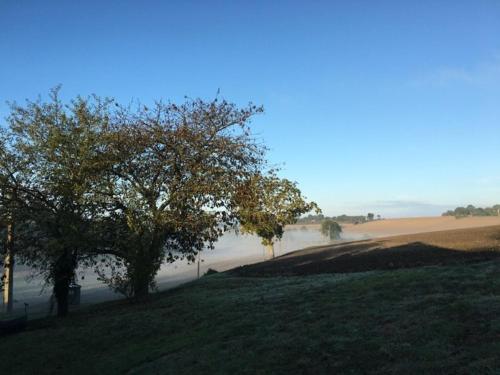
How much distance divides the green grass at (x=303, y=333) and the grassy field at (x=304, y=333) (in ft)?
0.07

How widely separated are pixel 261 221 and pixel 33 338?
740 cm

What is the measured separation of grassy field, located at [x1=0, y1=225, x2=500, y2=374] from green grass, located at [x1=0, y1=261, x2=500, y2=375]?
0.02 metres

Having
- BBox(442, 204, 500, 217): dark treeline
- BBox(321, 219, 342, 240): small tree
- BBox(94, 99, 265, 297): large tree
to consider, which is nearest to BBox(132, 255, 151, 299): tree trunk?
BBox(94, 99, 265, 297): large tree

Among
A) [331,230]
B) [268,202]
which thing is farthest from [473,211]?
[268,202]

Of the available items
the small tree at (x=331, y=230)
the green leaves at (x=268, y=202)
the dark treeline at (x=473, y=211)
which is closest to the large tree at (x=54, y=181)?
the green leaves at (x=268, y=202)

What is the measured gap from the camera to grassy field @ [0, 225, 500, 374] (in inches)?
234

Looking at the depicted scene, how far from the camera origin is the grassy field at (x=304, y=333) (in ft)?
19.5

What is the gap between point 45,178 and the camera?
15547mm

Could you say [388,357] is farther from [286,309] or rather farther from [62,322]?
[62,322]

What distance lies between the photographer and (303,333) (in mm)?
7652

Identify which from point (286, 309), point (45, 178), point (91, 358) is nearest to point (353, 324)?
point (286, 309)

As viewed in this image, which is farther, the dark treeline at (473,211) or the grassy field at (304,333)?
the dark treeline at (473,211)

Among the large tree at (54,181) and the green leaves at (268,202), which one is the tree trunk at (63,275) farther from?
the green leaves at (268,202)

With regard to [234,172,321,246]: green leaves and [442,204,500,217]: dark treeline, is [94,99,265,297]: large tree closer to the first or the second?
[234,172,321,246]: green leaves
